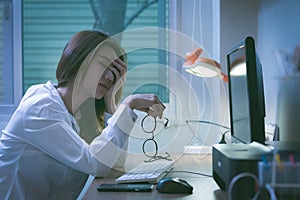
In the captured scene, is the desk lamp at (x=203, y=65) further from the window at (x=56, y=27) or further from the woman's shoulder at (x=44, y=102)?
the window at (x=56, y=27)

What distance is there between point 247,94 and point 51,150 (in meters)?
0.68

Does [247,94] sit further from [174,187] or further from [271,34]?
[271,34]

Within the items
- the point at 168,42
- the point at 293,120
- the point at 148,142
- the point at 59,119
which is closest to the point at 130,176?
the point at 59,119

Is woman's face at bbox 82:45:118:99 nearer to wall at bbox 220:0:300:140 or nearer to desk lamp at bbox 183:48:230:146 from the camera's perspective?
desk lamp at bbox 183:48:230:146

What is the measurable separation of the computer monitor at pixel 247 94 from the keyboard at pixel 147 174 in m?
0.26

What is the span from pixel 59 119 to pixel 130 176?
308mm

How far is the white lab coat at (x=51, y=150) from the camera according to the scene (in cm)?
141

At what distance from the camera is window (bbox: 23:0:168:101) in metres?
2.60

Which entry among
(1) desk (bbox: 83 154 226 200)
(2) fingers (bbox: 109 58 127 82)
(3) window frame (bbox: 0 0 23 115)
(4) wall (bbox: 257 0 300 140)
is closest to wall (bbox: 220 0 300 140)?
(4) wall (bbox: 257 0 300 140)

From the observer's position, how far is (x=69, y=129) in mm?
1428

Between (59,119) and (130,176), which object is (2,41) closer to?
(59,119)

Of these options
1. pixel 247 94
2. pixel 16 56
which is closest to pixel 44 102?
pixel 247 94

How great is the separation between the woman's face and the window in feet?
2.86

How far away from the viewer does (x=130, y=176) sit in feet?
4.41
